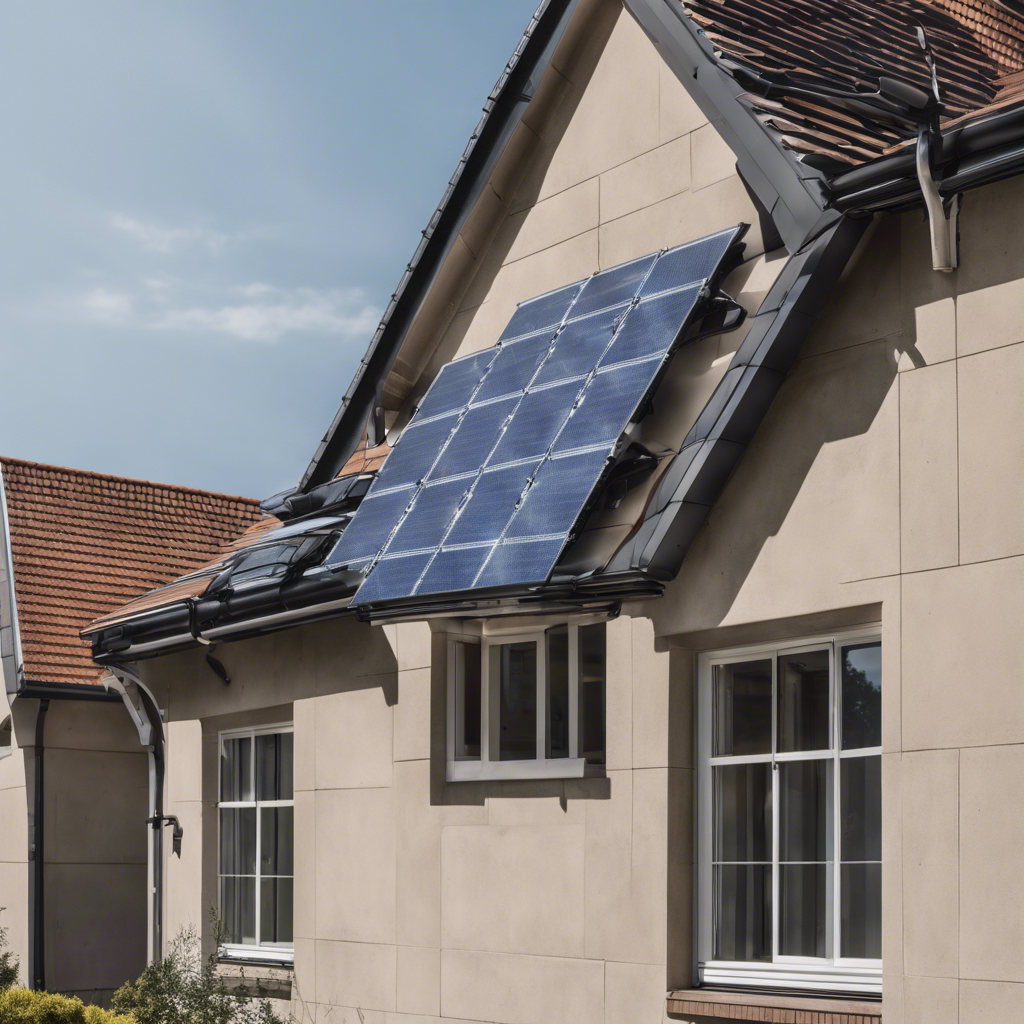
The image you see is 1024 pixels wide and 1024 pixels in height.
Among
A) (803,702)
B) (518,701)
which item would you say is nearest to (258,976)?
(518,701)

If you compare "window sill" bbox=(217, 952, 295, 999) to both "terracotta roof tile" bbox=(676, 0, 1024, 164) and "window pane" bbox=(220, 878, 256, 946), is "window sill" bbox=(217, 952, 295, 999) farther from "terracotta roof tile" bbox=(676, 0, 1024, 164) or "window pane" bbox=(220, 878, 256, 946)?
"terracotta roof tile" bbox=(676, 0, 1024, 164)

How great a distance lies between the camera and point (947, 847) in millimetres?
7625

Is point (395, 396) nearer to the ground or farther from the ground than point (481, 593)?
farther from the ground

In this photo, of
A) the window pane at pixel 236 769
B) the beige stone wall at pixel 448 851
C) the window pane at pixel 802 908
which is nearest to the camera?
the window pane at pixel 802 908

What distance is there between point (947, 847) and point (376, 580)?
479 centimetres

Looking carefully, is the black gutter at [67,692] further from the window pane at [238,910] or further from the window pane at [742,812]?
the window pane at [742,812]

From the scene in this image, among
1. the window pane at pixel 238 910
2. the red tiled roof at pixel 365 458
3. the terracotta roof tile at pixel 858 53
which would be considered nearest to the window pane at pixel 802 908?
the terracotta roof tile at pixel 858 53

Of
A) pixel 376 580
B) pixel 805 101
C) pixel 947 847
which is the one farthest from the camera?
pixel 376 580

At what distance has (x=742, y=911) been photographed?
909cm

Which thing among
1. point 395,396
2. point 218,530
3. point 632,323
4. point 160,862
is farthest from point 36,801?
point 632,323

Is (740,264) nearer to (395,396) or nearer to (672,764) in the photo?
(672,764)

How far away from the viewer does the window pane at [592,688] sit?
1045 centimetres

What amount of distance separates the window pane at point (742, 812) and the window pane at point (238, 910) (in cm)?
639

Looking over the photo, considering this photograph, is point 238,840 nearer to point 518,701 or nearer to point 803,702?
point 518,701
